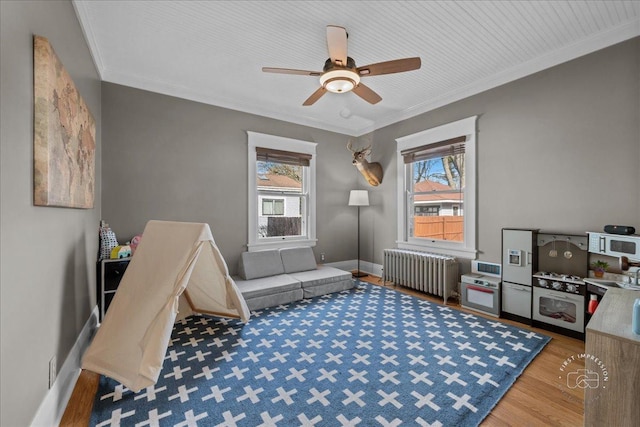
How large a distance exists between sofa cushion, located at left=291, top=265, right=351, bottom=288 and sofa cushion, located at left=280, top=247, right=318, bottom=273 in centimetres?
11

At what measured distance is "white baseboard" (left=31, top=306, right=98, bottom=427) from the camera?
1566mm

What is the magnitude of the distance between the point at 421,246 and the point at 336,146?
2.53 meters

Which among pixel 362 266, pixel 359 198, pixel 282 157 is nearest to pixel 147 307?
pixel 282 157

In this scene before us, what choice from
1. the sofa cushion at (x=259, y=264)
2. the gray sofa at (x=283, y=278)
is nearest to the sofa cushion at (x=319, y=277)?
the gray sofa at (x=283, y=278)

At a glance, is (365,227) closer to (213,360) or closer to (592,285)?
(592,285)

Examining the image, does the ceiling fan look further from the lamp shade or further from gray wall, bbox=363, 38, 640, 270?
the lamp shade

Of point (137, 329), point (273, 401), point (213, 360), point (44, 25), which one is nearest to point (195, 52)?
point (44, 25)

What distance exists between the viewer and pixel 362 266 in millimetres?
5789

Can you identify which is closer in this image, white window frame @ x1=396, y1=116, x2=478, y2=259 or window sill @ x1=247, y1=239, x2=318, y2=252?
white window frame @ x1=396, y1=116, x2=478, y2=259

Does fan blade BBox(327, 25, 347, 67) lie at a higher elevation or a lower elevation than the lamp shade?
higher

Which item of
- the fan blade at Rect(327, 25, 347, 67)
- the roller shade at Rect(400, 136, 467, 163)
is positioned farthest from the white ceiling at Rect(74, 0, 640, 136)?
the roller shade at Rect(400, 136, 467, 163)

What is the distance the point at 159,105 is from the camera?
12.4 ft

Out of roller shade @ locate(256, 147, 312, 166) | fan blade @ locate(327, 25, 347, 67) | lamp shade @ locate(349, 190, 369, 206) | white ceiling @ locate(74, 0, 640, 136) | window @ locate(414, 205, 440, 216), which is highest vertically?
white ceiling @ locate(74, 0, 640, 136)

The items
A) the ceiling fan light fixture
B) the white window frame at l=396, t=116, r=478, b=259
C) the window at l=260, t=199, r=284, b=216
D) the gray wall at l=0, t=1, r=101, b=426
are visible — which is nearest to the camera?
the gray wall at l=0, t=1, r=101, b=426
